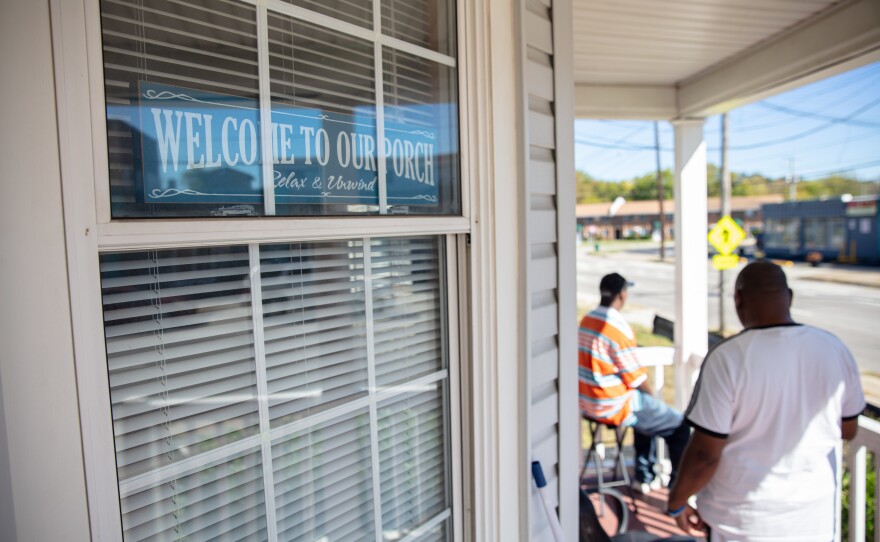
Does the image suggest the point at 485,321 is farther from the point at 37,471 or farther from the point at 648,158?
the point at 648,158

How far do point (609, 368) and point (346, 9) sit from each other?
255cm

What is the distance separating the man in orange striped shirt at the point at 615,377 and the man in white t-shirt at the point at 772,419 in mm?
1220

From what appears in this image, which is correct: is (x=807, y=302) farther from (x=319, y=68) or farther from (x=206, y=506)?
(x=206, y=506)

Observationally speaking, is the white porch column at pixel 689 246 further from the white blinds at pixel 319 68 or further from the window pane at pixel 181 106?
the window pane at pixel 181 106

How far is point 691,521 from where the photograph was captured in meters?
2.04

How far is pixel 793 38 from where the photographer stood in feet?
10.3

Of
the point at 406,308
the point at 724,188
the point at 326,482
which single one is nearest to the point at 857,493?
the point at 406,308

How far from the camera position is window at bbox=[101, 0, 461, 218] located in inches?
34.1

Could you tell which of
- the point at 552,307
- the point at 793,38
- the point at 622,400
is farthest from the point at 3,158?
the point at 793,38

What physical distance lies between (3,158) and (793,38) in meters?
3.87

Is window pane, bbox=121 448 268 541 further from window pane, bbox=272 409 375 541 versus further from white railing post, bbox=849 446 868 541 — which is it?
white railing post, bbox=849 446 868 541

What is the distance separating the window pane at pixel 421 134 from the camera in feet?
4.22

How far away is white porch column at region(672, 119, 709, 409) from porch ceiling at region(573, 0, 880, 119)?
277 millimetres

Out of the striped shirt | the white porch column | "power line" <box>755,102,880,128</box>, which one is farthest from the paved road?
the striped shirt
